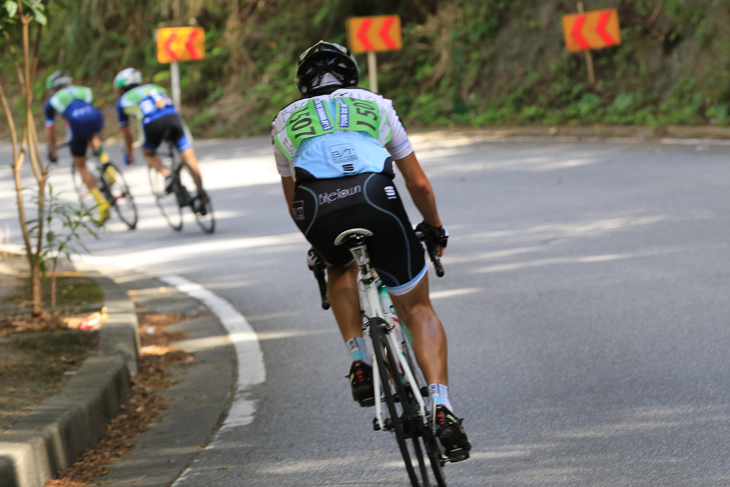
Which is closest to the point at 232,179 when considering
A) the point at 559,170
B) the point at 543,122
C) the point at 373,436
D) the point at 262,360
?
the point at 559,170

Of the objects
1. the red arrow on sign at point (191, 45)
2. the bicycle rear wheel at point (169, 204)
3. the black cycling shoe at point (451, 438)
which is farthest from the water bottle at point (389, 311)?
the red arrow on sign at point (191, 45)

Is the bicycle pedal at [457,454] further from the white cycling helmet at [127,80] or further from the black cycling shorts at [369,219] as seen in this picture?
the white cycling helmet at [127,80]

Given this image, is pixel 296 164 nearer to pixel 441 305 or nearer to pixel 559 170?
pixel 441 305

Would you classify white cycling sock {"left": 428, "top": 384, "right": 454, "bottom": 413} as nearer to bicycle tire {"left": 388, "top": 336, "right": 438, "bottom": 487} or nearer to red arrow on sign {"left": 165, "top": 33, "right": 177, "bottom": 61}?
bicycle tire {"left": 388, "top": 336, "right": 438, "bottom": 487}

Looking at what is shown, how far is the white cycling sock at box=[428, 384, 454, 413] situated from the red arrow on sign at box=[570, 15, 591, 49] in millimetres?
18637

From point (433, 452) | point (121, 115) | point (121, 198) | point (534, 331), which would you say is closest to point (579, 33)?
point (121, 198)

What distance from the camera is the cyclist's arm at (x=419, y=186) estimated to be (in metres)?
4.36

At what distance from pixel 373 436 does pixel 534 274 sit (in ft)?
12.6

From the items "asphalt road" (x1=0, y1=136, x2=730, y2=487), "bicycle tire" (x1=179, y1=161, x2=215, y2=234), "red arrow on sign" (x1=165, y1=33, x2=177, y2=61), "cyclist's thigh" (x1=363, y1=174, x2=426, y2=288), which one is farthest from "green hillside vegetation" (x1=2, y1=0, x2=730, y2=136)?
"cyclist's thigh" (x1=363, y1=174, x2=426, y2=288)

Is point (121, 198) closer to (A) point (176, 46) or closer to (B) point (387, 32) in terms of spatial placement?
(B) point (387, 32)

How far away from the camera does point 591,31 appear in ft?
70.7

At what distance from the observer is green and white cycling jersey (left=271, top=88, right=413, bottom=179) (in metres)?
4.08

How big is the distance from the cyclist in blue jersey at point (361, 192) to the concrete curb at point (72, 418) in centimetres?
156

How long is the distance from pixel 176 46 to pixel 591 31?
1192 cm
